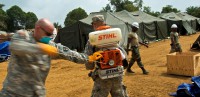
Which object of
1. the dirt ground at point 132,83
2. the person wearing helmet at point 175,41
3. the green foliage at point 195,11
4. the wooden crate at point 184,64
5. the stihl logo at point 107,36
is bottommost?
the green foliage at point 195,11

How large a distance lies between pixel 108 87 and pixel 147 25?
59.7ft

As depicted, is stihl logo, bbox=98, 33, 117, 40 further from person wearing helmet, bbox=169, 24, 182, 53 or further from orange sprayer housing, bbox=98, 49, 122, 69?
person wearing helmet, bbox=169, 24, 182, 53

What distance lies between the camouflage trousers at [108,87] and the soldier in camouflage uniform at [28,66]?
1109 millimetres

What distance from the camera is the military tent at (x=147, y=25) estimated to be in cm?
2087

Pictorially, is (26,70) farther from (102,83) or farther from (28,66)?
(102,83)

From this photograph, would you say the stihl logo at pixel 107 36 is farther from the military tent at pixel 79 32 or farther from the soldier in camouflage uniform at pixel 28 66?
the military tent at pixel 79 32

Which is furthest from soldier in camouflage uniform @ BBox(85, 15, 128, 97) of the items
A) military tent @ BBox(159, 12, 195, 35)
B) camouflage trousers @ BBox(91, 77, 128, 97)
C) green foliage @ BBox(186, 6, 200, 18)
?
green foliage @ BBox(186, 6, 200, 18)

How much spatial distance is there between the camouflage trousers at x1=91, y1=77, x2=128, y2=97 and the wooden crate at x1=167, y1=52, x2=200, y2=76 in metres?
4.58

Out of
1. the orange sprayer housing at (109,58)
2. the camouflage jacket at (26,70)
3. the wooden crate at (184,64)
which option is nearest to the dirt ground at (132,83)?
the wooden crate at (184,64)

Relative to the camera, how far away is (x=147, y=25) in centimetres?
2192

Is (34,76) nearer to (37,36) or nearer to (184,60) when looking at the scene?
(37,36)

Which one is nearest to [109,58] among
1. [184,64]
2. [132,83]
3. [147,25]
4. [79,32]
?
[132,83]

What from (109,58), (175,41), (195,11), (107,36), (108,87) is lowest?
(195,11)

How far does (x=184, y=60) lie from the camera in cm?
842
